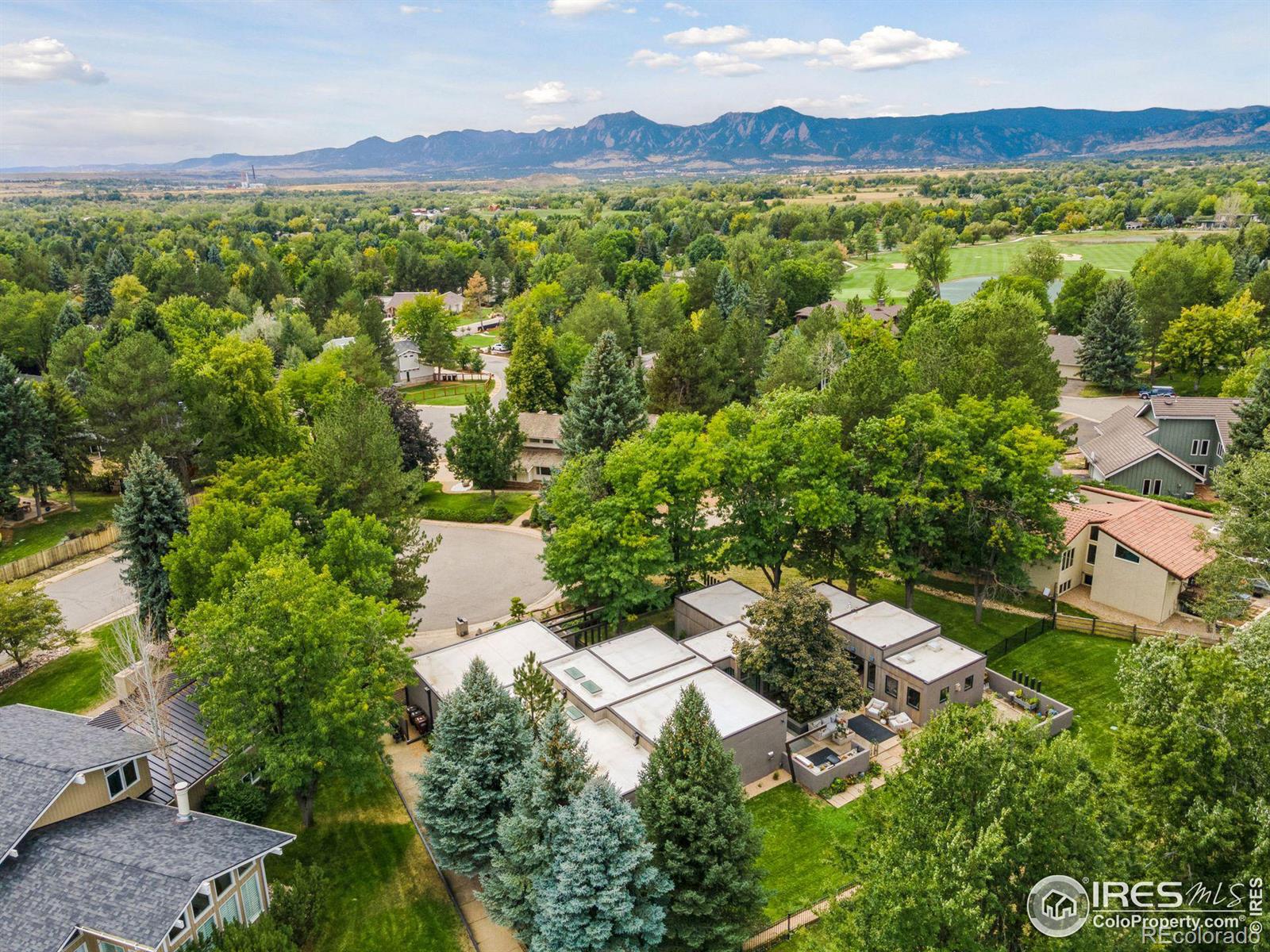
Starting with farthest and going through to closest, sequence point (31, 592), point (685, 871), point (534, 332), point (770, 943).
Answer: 1. point (534, 332)
2. point (31, 592)
3. point (770, 943)
4. point (685, 871)

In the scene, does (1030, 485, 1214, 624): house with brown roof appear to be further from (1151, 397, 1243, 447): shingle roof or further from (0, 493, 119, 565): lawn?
(0, 493, 119, 565): lawn

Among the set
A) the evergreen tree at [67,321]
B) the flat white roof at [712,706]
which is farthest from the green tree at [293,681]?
the evergreen tree at [67,321]

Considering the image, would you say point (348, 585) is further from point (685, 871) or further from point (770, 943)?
point (770, 943)

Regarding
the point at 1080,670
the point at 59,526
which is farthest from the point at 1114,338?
the point at 59,526

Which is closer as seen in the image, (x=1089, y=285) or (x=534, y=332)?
(x=534, y=332)

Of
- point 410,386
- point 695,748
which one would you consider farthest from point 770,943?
point 410,386

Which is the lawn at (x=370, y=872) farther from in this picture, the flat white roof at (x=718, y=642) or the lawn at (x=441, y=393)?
the lawn at (x=441, y=393)
